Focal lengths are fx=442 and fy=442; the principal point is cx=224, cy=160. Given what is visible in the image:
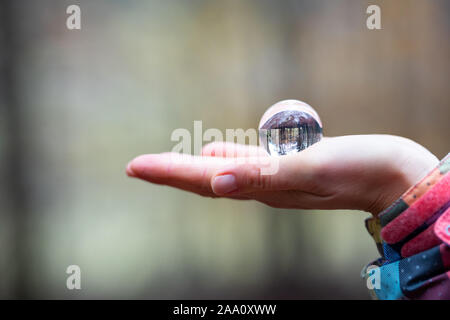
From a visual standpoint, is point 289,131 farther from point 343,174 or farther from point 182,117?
point 182,117

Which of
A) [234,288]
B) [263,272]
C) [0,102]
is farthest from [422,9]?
[0,102]

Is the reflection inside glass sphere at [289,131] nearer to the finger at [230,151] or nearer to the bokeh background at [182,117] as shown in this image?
the finger at [230,151]

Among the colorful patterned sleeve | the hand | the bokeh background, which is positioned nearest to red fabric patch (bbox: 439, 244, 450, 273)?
the colorful patterned sleeve

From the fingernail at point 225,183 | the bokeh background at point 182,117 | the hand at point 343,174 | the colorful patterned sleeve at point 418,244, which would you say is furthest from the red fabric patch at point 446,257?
the bokeh background at point 182,117

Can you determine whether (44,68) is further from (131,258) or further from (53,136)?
(131,258)

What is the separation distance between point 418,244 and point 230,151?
0.56 m

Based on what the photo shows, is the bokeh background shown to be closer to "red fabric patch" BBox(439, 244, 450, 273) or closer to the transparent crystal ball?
the transparent crystal ball

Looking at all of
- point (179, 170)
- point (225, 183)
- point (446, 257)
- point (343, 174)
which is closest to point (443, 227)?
point (446, 257)

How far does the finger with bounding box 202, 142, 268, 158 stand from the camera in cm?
112

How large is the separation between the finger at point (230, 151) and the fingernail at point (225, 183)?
0.30m

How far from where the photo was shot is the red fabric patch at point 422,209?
68 centimetres

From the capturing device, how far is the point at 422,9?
7.20 feet

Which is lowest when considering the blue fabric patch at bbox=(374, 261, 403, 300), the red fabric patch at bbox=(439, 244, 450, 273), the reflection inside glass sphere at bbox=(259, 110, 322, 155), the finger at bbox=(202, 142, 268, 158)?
the blue fabric patch at bbox=(374, 261, 403, 300)

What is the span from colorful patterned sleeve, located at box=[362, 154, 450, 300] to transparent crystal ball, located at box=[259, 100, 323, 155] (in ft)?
1.02
